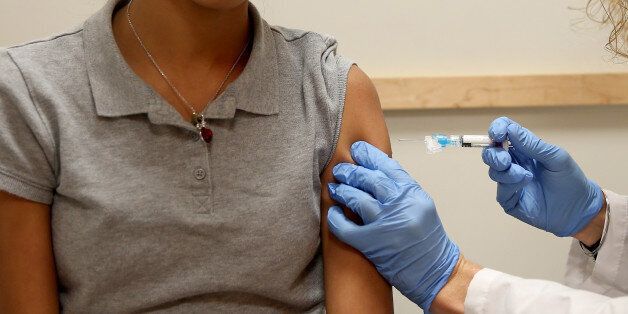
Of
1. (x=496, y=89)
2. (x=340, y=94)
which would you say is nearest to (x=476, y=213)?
(x=496, y=89)

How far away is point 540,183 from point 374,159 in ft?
1.54

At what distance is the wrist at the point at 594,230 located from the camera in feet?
4.76

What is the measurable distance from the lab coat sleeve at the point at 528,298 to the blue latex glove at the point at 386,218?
108 mm

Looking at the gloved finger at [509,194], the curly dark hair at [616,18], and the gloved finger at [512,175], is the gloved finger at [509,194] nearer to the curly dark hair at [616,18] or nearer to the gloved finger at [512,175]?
the gloved finger at [512,175]

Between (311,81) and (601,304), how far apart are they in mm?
706

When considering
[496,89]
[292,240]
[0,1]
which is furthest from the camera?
[496,89]

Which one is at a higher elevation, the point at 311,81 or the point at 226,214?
the point at 311,81

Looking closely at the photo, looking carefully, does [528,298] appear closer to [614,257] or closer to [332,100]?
[614,257]

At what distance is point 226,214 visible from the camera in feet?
3.45

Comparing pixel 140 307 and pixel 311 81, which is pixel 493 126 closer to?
pixel 311 81

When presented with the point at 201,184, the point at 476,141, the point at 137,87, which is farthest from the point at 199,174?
the point at 476,141

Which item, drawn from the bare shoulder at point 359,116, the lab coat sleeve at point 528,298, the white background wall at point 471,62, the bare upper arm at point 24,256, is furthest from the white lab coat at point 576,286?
the bare upper arm at point 24,256

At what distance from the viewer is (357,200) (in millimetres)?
1190

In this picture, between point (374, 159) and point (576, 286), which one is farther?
point (576, 286)
